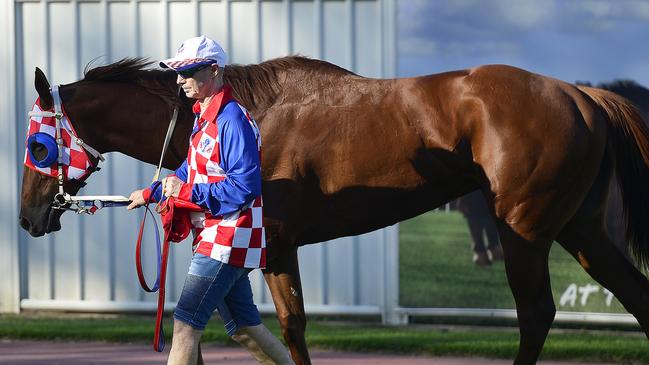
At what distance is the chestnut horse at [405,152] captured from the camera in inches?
217

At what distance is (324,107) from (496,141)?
2.81 ft

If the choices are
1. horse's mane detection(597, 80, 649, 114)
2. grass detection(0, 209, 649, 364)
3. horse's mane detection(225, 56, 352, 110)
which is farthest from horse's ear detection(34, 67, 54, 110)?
horse's mane detection(597, 80, 649, 114)

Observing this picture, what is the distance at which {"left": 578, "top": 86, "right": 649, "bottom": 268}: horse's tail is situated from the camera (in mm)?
5730

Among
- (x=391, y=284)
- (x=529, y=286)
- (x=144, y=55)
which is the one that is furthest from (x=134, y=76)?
(x=391, y=284)

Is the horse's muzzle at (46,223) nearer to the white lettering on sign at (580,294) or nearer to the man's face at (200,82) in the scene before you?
the man's face at (200,82)

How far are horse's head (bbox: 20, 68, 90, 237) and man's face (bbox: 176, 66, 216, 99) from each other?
3.90ft

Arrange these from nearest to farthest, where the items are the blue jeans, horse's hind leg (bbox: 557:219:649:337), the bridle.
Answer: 1. the blue jeans
2. the bridle
3. horse's hind leg (bbox: 557:219:649:337)

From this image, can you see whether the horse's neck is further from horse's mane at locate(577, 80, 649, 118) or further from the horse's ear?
horse's mane at locate(577, 80, 649, 118)

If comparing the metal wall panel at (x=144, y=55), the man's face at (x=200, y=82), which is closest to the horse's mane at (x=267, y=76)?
the man's face at (x=200, y=82)

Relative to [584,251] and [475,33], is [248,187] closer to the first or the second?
[584,251]

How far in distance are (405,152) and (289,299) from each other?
905 mm

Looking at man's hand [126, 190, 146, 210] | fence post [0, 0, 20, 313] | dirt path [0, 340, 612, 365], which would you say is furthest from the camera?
fence post [0, 0, 20, 313]

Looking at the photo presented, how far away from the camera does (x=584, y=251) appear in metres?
5.77

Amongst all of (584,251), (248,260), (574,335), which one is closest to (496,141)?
(584,251)
